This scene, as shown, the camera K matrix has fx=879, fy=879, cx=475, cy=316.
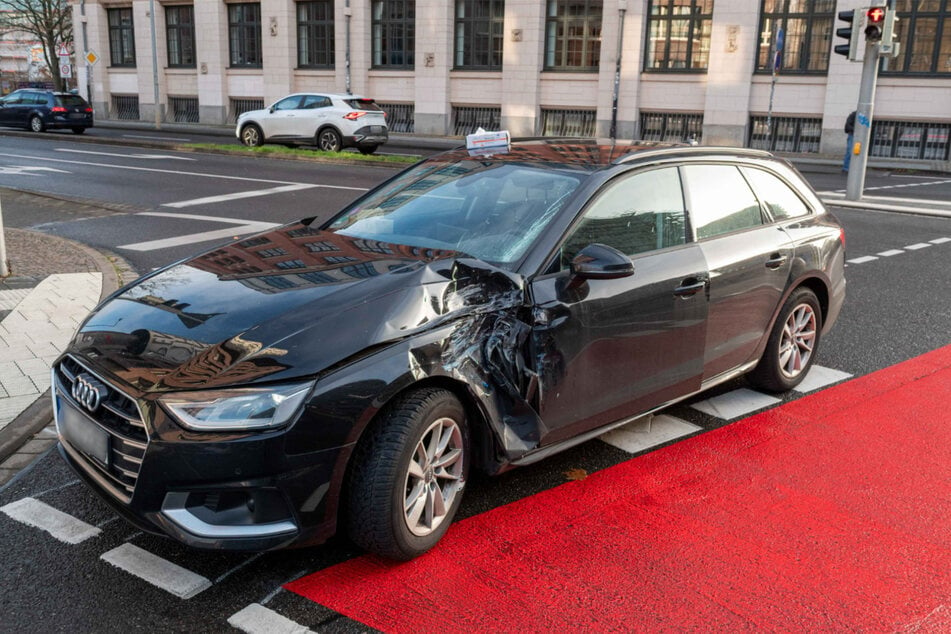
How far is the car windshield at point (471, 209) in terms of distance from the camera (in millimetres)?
4102

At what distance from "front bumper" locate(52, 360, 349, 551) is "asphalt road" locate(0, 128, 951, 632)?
11.9 inches

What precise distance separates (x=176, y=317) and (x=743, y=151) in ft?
11.6

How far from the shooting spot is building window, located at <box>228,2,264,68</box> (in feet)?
125

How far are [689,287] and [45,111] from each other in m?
31.0

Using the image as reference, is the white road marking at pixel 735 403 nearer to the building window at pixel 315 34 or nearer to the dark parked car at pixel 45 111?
the dark parked car at pixel 45 111

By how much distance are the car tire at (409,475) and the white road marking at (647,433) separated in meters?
1.45

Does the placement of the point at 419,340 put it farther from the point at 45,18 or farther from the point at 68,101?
the point at 45,18

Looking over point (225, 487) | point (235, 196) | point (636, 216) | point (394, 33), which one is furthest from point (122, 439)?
point (394, 33)

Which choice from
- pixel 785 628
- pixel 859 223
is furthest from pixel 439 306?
pixel 859 223

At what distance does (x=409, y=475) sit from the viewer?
337cm

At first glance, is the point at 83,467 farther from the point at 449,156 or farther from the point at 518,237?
the point at 449,156

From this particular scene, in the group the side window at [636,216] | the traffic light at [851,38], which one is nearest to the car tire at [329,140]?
the traffic light at [851,38]

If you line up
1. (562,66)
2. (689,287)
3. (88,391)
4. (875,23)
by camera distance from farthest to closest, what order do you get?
(562,66) → (875,23) → (689,287) → (88,391)

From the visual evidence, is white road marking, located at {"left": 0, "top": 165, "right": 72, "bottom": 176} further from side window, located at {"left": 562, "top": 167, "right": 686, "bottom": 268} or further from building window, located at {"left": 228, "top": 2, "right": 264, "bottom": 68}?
building window, located at {"left": 228, "top": 2, "right": 264, "bottom": 68}
